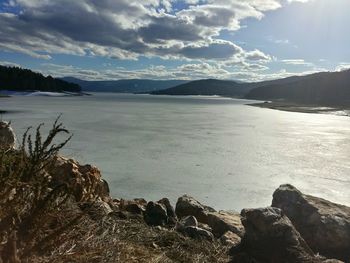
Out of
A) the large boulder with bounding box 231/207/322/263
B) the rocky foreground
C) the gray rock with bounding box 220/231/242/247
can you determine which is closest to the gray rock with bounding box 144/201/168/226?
the rocky foreground

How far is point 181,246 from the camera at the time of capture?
556cm

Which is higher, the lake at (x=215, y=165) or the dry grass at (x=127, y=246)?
the dry grass at (x=127, y=246)

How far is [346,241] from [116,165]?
1195 cm

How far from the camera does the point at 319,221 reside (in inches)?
284

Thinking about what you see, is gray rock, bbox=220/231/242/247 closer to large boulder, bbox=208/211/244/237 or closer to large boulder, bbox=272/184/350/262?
large boulder, bbox=208/211/244/237

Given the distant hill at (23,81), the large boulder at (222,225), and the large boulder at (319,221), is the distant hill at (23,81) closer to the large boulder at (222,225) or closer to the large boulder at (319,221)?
the large boulder at (222,225)

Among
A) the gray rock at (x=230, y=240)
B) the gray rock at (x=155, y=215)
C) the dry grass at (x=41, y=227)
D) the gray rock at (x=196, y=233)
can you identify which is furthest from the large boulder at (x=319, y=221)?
the dry grass at (x=41, y=227)

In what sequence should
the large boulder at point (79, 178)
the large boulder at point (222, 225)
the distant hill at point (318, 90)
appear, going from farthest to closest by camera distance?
1. the distant hill at point (318, 90)
2. the large boulder at point (79, 178)
3. the large boulder at point (222, 225)

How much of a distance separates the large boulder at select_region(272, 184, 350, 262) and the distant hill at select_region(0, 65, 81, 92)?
136m

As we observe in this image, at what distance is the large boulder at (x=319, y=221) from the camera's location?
690cm

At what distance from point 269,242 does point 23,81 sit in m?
140

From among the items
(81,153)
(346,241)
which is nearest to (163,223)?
(346,241)

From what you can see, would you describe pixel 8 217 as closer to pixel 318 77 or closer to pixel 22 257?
pixel 22 257

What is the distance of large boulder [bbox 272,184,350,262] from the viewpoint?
22.6 feet
